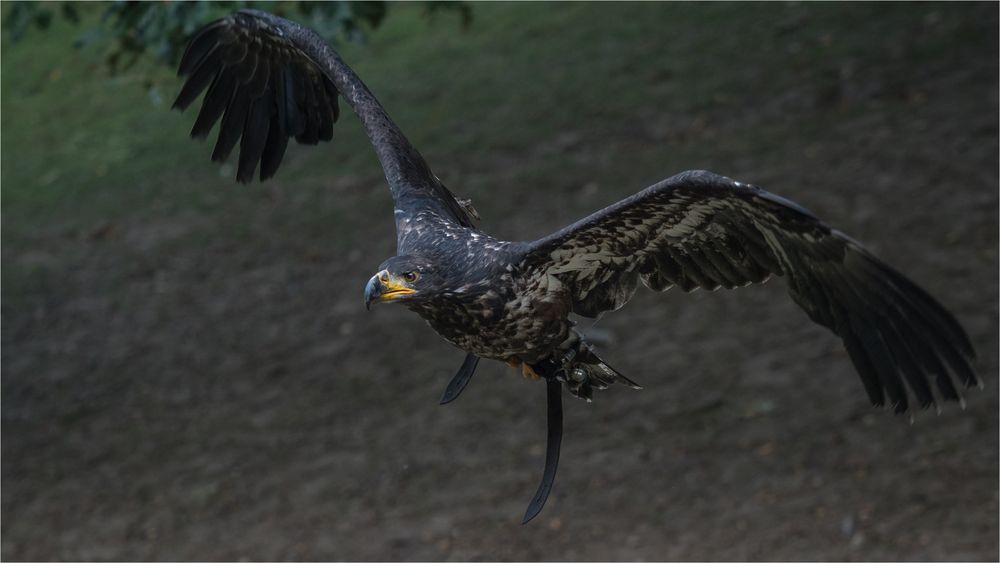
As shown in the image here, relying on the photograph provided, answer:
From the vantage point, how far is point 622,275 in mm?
4656

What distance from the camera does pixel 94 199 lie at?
37.1 feet

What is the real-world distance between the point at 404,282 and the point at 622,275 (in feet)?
2.62

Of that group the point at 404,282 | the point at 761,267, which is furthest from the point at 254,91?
the point at 761,267

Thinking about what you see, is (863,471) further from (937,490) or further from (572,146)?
(572,146)

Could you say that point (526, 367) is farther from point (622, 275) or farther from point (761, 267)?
point (761, 267)

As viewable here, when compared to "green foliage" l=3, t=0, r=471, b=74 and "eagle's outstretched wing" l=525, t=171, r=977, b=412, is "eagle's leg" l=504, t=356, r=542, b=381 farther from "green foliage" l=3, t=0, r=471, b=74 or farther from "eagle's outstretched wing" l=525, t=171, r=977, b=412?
"green foliage" l=3, t=0, r=471, b=74

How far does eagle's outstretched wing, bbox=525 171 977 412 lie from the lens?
3.93m

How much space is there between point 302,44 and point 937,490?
3652 millimetres

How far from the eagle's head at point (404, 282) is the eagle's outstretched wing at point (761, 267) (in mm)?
326

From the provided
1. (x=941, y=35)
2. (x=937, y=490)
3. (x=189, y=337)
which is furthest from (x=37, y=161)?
(x=937, y=490)

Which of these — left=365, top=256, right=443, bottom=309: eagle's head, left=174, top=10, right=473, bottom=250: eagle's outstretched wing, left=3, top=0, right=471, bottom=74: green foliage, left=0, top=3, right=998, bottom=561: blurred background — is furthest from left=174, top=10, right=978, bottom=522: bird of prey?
left=0, top=3, right=998, bottom=561: blurred background

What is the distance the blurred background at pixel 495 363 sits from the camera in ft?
23.2

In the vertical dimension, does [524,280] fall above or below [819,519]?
above

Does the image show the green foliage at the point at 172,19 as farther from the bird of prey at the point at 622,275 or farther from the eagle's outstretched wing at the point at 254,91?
the bird of prey at the point at 622,275
